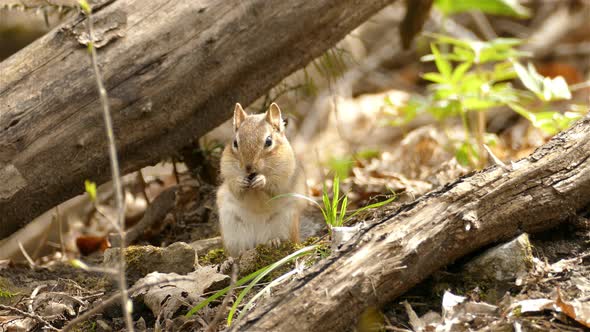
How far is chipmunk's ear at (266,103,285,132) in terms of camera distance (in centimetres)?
421

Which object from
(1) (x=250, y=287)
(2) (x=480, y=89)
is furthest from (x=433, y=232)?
(2) (x=480, y=89)

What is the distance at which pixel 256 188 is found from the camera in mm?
4094

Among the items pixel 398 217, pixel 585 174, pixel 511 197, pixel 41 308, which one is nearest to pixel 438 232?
pixel 398 217

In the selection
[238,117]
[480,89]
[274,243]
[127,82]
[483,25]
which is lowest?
[483,25]

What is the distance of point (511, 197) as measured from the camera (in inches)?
118

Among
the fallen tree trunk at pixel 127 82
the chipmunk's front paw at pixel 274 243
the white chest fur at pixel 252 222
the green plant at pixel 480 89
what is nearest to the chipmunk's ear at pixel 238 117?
the fallen tree trunk at pixel 127 82

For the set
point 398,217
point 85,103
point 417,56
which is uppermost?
point 85,103

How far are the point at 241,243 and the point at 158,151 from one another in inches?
32.3

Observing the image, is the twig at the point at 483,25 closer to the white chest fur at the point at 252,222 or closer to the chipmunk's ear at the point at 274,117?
the chipmunk's ear at the point at 274,117

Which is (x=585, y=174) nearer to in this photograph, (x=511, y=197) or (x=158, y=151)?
(x=511, y=197)

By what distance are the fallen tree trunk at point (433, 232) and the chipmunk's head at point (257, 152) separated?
1347 mm

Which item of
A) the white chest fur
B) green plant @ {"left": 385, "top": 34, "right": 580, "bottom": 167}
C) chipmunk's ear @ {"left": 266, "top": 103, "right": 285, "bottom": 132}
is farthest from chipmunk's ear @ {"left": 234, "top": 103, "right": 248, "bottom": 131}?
green plant @ {"left": 385, "top": 34, "right": 580, "bottom": 167}

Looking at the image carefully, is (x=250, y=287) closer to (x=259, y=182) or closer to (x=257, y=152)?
(x=259, y=182)

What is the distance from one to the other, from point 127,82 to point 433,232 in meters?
2.04
